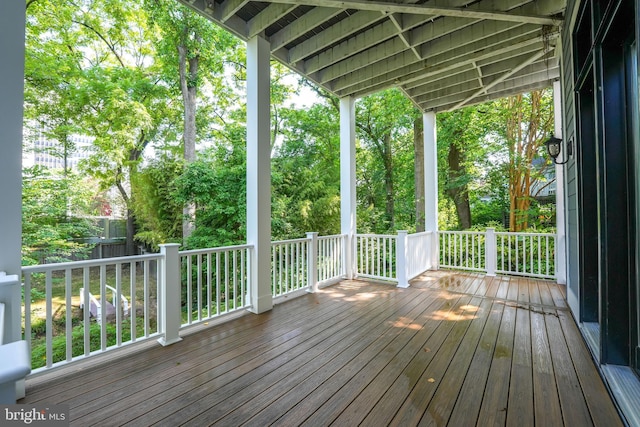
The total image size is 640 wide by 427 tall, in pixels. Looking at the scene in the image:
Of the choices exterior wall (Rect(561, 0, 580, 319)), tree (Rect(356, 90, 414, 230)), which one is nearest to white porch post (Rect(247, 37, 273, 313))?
exterior wall (Rect(561, 0, 580, 319))

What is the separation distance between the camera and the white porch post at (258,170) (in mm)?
3359

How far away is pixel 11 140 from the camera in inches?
68.3

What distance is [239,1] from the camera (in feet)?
9.59

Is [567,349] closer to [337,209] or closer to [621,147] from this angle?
[621,147]

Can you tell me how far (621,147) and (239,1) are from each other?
349 centimetres

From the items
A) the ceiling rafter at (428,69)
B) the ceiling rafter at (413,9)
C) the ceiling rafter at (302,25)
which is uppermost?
the ceiling rafter at (302,25)

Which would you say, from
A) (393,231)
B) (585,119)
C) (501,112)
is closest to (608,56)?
(585,119)

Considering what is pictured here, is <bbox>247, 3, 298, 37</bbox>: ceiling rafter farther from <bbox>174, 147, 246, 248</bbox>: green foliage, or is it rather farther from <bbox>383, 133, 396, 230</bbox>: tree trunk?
<bbox>383, 133, 396, 230</bbox>: tree trunk

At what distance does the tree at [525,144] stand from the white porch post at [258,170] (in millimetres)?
6989

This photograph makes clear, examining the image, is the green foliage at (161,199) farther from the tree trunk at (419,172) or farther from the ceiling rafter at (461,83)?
the tree trunk at (419,172)

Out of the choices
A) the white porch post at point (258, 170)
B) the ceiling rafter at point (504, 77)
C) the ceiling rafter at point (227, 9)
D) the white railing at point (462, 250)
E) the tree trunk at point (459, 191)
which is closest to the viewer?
the ceiling rafter at point (227, 9)

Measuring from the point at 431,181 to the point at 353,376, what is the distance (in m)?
4.62

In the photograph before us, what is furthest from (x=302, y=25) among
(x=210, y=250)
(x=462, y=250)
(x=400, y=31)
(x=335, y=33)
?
(x=462, y=250)

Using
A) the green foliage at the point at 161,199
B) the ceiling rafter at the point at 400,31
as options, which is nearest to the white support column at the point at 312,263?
the ceiling rafter at the point at 400,31
